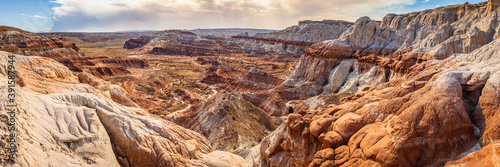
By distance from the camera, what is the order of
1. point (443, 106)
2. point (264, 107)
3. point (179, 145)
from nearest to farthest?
point (443, 106) → point (179, 145) → point (264, 107)

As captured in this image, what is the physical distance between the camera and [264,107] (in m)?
39.1

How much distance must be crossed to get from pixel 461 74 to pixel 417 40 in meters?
24.9

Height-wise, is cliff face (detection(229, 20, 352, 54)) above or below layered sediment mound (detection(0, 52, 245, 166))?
above

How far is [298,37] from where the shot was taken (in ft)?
399

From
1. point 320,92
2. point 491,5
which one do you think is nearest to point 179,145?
point 320,92

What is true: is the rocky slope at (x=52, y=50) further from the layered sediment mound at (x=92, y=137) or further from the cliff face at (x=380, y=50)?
the layered sediment mound at (x=92, y=137)

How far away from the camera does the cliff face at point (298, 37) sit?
113931 millimetres

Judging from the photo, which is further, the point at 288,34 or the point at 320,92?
the point at 288,34

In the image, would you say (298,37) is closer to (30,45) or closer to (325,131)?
(30,45)

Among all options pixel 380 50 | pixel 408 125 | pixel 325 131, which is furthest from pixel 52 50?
pixel 408 125

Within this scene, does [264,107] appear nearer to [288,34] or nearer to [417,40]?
[417,40]

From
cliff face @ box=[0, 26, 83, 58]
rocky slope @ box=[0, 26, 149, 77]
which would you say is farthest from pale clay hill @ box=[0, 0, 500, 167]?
cliff face @ box=[0, 26, 83, 58]

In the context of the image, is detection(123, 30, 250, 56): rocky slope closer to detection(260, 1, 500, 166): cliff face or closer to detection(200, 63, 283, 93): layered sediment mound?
detection(200, 63, 283, 93): layered sediment mound

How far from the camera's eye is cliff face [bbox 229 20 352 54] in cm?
11393
